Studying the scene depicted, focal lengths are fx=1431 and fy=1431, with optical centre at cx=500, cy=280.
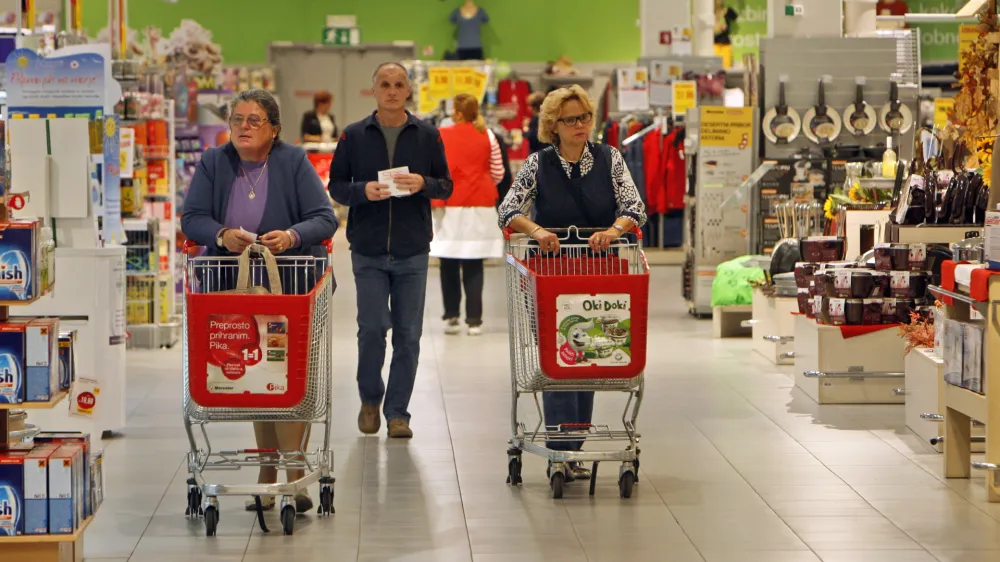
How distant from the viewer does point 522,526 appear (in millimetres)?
4883

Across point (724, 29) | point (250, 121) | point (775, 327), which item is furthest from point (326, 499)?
point (724, 29)

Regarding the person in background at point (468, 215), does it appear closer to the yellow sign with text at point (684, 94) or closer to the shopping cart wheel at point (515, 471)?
the yellow sign with text at point (684, 94)

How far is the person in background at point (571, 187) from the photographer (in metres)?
5.46

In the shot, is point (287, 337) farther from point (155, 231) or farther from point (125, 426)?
point (155, 231)

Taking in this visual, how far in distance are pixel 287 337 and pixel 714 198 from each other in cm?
674

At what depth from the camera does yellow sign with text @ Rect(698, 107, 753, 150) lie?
1065 cm

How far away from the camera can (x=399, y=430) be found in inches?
254

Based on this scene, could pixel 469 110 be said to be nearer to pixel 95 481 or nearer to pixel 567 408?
pixel 567 408

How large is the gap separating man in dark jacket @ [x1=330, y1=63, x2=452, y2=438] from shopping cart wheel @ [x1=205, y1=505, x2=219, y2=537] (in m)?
1.73

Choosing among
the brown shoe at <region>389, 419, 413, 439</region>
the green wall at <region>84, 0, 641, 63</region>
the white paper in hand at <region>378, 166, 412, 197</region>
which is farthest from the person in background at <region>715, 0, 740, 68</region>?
the white paper in hand at <region>378, 166, 412, 197</region>

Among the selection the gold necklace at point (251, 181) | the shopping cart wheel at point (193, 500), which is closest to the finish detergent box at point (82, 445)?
the shopping cart wheel at point (193, 500)

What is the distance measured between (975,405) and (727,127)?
568 centimetres

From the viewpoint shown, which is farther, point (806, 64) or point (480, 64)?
point (480, 64)

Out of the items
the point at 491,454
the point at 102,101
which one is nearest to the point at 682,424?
the point at 491,454
